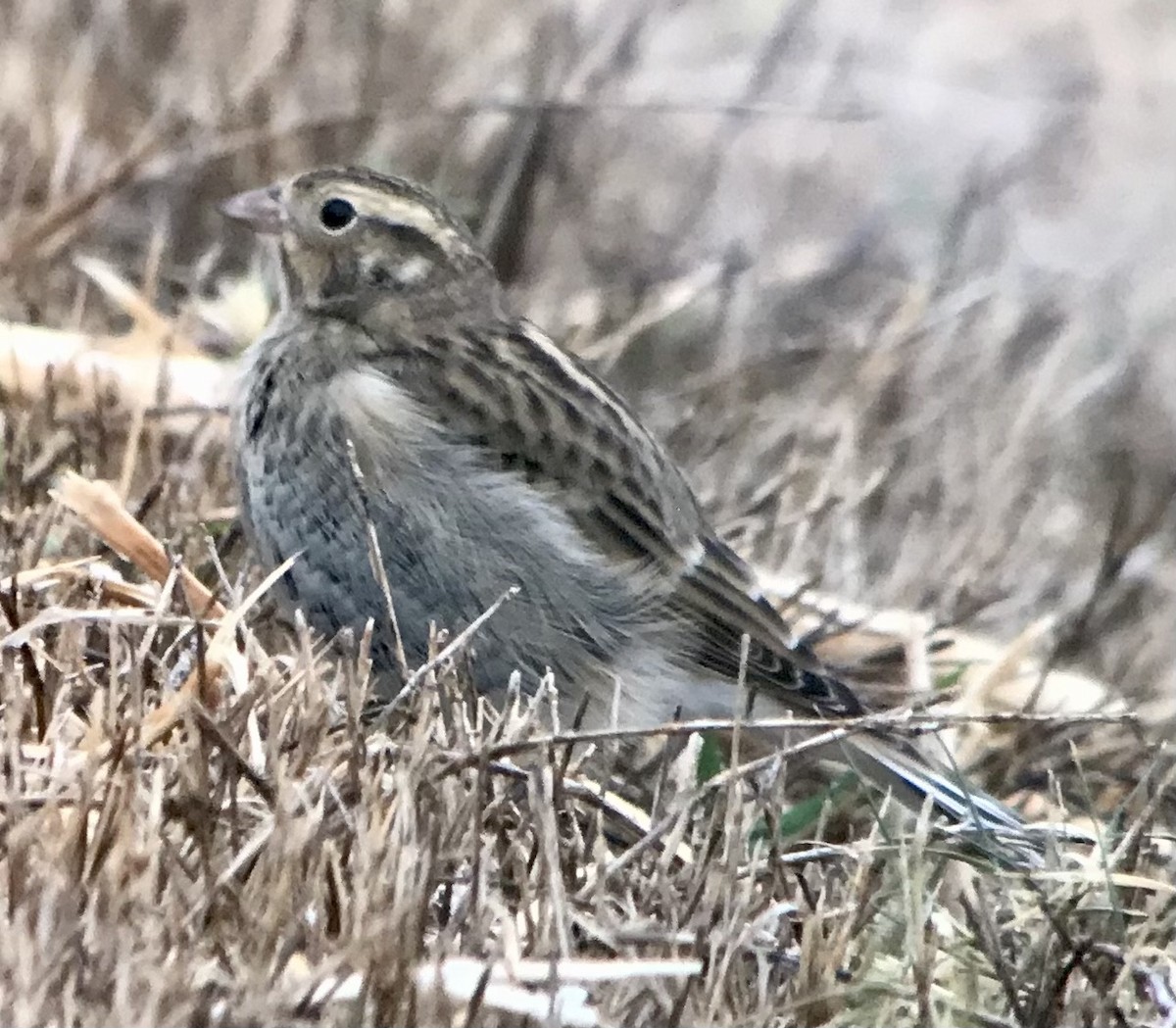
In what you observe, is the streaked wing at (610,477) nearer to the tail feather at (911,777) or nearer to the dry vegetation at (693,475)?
the tail feather at (911,777)

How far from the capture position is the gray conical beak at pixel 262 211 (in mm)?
4195

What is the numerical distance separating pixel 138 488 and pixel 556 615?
103 cm

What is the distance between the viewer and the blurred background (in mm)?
5203

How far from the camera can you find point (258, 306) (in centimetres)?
517

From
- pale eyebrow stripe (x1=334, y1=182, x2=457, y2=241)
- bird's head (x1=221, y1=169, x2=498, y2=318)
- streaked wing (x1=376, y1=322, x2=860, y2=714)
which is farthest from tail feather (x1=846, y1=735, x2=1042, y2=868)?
pale eyebrow stripe (x1=334, y1=182, x2=457, y2=241)

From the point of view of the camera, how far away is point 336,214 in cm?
419

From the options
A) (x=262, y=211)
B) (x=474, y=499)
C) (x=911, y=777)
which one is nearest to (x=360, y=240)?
(x=262, y=211)

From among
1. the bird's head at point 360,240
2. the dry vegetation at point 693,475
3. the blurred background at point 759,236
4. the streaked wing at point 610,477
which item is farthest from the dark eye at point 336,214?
the blurred background at point 759,236

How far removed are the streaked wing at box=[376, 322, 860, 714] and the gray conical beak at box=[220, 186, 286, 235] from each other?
1.32ft

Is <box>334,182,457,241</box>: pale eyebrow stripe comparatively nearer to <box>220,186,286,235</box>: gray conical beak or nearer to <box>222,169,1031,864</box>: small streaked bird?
<box>222,169,1031,864</box>: small streaked bird

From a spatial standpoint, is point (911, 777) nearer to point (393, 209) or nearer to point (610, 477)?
point (610, 477)

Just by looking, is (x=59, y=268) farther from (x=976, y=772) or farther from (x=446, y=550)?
(x=976, y=772)

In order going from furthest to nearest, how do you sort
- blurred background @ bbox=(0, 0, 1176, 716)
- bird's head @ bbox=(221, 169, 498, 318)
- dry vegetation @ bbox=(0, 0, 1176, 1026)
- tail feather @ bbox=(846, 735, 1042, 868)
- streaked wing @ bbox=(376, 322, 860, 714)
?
1. blurred background @ bbox=(0, 0, 1176, 716)
2. bird's head @ bbox=(221, 169, 498, 318)
3. streaked wing @ bbox=(376, 322, 860, 714)
4. tail feather @ bbox=(846, 735, 1042, 868)
5. dry vegetation @ bbox=(0, 0, 1176, 1026)

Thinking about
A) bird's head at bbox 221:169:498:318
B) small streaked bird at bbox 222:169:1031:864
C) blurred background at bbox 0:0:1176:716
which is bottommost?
small streaked bird at bbox 222:169:1031:864
